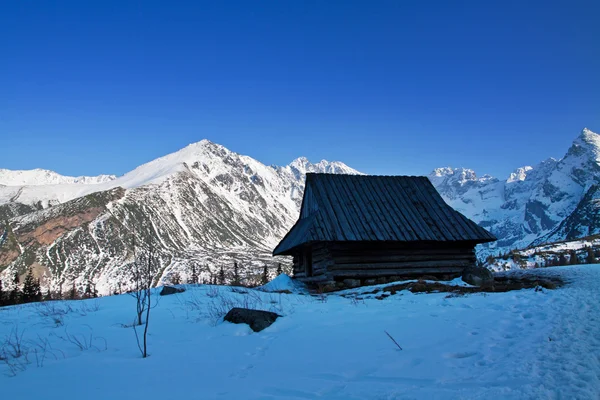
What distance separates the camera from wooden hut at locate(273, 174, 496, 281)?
1833cm

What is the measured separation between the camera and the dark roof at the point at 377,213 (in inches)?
725

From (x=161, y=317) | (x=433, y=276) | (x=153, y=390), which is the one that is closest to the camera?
(x=153, y=390)

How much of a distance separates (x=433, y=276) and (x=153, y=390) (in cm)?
Answer: 1673

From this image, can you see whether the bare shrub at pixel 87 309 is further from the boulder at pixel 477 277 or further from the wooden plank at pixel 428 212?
the wooden plank at pixel 428 212

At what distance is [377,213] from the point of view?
66.9ft

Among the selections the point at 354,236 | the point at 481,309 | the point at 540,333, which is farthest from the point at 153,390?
the point at 354,236

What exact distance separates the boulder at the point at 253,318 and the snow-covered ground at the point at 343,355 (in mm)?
145

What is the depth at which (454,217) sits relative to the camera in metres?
21.0

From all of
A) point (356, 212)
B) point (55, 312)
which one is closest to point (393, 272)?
point (356, 212)

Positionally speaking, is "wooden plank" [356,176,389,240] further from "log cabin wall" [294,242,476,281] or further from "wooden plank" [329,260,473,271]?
"wooden plank" [329,260,473,271]

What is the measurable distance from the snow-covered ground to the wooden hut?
28.6 ft

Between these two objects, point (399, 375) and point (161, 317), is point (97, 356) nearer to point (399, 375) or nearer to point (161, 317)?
point (161, 317)

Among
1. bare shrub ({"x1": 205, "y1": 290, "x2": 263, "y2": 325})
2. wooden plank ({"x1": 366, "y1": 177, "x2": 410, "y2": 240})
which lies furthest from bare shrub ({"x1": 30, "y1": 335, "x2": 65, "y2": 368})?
wooden plank ({"x1": 366, "y1": 177, "x2": 410, "y2": 240})

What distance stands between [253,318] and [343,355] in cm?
265
